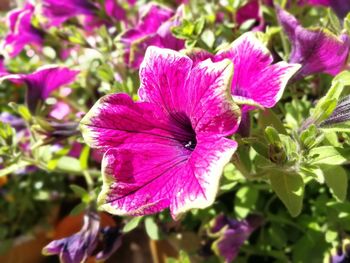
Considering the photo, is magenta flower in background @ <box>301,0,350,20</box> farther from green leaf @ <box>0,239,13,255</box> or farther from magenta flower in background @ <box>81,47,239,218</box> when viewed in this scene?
green leaf @ <box>0,239,13,255</box>

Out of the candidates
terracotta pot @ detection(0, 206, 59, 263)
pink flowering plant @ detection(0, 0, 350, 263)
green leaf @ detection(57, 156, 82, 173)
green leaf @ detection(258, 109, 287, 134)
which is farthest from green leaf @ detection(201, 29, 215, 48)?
terracotta pot @ detection(0, 206, 59, 263)

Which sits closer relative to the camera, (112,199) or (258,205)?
(112,199)

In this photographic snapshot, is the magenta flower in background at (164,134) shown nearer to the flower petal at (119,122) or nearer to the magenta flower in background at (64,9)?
the flower petal at (119,122)

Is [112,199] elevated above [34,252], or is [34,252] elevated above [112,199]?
[112,199]

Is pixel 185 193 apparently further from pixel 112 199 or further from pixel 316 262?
pixel 316 262

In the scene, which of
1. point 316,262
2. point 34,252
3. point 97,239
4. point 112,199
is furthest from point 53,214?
point 112,199

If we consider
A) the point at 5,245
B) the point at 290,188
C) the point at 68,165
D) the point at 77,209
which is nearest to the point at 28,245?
the point at 5,245

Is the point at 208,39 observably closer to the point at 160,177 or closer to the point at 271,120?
the point at 271,120
